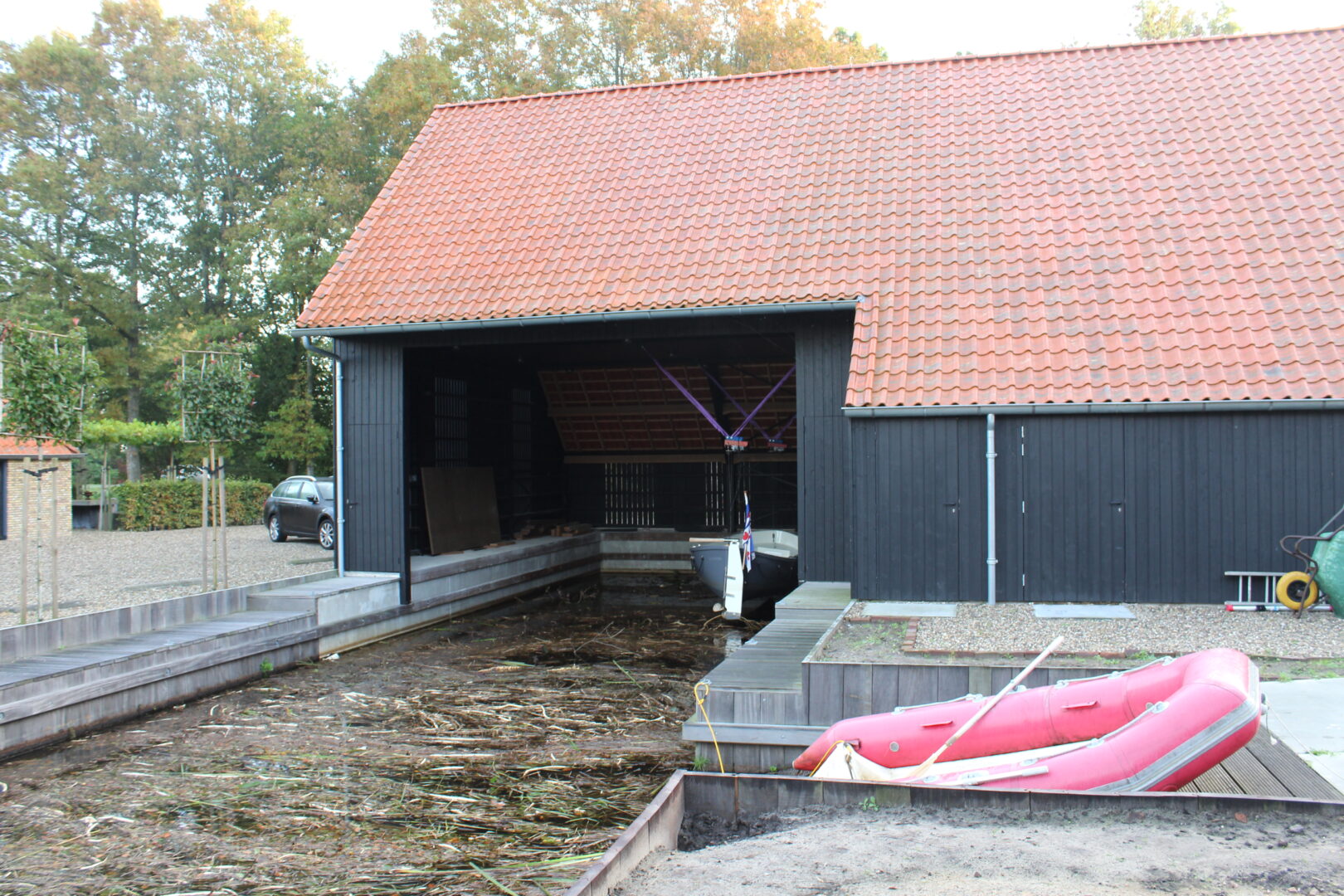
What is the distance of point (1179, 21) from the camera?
102ft

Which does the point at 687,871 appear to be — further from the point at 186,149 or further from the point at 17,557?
the point at 186,149

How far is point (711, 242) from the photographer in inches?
468

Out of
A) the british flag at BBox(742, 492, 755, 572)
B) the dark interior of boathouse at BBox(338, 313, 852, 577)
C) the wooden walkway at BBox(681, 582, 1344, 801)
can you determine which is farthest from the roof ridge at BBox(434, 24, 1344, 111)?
the wooden walkway at BBox(681, 582, 1344, 801)

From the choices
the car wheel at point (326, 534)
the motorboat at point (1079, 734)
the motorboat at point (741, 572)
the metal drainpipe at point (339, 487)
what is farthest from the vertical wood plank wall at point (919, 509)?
the car wheel at point (326, 534)

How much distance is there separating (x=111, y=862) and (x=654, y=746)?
3539 millimetres

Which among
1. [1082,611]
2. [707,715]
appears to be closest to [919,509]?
[1082,611]

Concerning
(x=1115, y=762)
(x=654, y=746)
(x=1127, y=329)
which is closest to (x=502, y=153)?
(x=1127, y=329)

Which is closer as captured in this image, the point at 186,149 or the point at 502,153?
the point at 502,153

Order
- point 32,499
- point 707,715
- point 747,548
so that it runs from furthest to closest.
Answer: point 32,499, point 747,548, point 707,715

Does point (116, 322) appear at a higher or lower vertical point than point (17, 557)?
higher

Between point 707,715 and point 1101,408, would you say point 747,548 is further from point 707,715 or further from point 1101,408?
point 707,715

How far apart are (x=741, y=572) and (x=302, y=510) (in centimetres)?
1079

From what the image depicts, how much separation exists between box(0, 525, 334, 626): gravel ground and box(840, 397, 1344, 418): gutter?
8164mm

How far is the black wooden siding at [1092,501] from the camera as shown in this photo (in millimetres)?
8984
